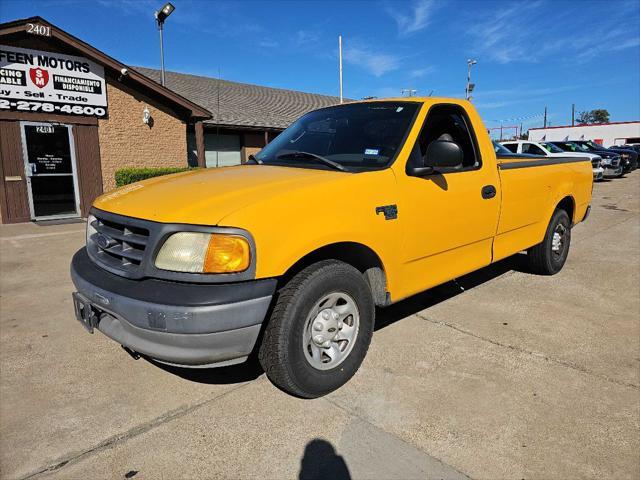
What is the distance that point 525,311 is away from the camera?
14.1 feet

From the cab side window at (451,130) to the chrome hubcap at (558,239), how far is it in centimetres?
199

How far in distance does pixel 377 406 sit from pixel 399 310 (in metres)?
1.67

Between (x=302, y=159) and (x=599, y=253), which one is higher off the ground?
(x=302, y=159)

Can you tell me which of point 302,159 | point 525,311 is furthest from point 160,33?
point 525,311

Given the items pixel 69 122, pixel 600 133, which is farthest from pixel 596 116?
pixel 69 122

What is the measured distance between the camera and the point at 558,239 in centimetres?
A: 545

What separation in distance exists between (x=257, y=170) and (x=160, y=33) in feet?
43.2

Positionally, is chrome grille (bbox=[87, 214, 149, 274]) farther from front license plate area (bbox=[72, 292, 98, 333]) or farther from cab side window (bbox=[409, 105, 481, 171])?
cab side window (bbox=[409, 105, 481, 171])

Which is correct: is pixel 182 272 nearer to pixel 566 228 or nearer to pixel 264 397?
pixel 264 397

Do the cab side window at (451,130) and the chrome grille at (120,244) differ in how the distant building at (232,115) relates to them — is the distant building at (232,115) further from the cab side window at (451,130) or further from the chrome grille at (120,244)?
the chrome grille at (120,244)

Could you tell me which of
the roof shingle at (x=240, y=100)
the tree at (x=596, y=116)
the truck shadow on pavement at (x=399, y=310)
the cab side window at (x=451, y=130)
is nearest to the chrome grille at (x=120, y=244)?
the truck shadow on pavement at (x=399, y=310)

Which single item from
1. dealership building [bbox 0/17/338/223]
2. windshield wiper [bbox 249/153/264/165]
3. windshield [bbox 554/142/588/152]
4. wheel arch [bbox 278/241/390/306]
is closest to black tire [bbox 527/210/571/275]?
wheel arch [bbox 278/241/390/306]

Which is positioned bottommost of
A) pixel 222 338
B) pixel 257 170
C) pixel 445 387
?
pixel 445 387

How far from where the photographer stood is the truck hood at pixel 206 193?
8.01 ft
